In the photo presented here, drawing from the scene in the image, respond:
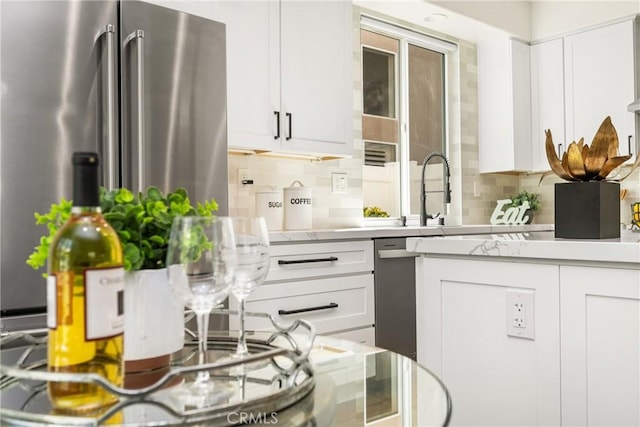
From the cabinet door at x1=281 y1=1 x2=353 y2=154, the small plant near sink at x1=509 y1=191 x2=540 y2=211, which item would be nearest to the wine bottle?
the cabinet door at x1=281 y1=1 x2=353 y2=154

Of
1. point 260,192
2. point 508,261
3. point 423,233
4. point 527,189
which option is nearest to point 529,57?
point 527,189

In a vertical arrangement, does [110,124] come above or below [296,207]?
above

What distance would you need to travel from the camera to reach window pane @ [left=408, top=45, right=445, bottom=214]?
13.2 ft

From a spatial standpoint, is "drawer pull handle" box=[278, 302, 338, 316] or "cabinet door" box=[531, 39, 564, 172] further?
"cabinet door" box=[531, 39, 564, 172]

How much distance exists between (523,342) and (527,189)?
3.38m

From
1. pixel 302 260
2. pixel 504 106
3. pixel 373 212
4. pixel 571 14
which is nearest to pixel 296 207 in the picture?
pixel 302 260

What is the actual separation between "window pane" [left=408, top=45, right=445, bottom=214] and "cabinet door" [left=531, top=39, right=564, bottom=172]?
709 mm

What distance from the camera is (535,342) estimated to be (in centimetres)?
138

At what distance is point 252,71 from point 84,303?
2.15 metres

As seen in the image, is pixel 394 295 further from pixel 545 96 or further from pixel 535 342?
pixel 545 96

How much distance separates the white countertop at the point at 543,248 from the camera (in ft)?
3.99

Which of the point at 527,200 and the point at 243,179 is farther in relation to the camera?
the point at 527,200

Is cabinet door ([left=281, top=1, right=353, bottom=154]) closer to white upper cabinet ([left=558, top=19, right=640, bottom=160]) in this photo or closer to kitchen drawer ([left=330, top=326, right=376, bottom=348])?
kitchen drawer ([left=330, top=326, right=376, bottom=348])

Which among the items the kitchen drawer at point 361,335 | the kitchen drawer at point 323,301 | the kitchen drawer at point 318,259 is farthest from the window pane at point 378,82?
the kitchen drawer at point 361,335
